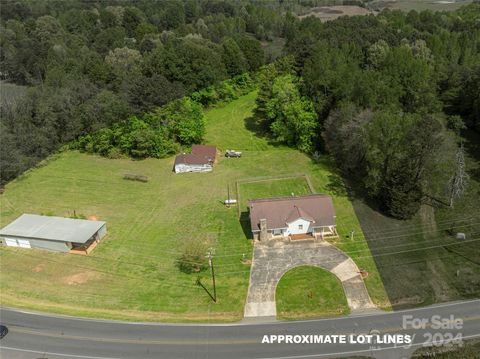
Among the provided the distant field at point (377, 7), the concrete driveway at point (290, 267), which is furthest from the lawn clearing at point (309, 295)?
the distant field at point (377, 7)

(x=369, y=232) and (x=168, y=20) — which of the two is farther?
(x=168, y=20)

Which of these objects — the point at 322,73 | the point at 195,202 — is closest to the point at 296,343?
the point at 195,202

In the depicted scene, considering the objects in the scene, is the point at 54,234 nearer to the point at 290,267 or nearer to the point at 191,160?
the point at 191,160

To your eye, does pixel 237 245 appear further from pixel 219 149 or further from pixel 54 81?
pixel 54 81

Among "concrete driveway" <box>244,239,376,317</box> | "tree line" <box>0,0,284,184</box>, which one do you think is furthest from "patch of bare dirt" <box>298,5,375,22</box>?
"concrete driveway" <box>244,239,376,317</box>

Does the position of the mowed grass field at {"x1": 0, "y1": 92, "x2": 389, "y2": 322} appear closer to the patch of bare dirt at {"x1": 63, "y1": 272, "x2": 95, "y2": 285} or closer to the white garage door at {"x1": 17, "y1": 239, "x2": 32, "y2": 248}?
the patch of bare dirt at {"x1": 63, "y1": 272, "x2": 95, "y2": 285}
